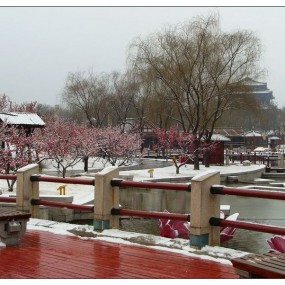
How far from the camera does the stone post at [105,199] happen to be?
805cm

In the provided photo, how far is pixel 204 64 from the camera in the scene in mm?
37875

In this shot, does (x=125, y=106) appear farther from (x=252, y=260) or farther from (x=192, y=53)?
(x=252, y=260)

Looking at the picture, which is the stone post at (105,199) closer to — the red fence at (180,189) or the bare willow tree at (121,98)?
the red fence at (180,189)

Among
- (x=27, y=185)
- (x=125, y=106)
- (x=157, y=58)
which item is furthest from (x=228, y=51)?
(x=27, y=185)

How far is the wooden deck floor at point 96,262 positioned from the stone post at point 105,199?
2.42ft

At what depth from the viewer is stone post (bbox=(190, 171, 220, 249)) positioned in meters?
6.78

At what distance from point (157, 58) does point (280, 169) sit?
A: 12796 mm

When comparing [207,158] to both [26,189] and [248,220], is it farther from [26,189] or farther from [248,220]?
[26,189]

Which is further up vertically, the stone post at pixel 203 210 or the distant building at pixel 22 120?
the distant building at pixel 22 120

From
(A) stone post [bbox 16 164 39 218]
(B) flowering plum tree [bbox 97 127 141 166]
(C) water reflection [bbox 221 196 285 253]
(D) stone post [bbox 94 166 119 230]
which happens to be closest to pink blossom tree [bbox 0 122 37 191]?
(C) water reflection [bbox 221 196 285 253]

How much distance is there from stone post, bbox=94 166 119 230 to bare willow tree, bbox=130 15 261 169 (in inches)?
1160

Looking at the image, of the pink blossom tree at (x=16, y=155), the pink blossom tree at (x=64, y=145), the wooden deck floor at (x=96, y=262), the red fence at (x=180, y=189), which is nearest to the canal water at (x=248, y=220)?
the red fence at (x=180, y=189)

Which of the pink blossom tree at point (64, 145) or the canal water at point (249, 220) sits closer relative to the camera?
the canal water at point (249, 220)

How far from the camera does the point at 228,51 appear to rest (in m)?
37.9
